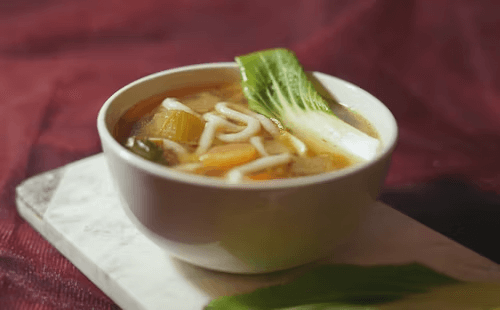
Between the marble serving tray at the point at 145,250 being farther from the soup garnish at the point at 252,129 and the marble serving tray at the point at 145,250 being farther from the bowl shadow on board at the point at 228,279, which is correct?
the soup garnish at the point at 252,129

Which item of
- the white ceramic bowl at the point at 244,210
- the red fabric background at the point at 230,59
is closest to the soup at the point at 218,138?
the white ceramic bowl at the point at 244,210

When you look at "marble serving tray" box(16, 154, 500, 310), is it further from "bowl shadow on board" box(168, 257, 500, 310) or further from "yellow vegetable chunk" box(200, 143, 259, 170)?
"yellow vegetable chunk" box(200, 143, 259, 170)

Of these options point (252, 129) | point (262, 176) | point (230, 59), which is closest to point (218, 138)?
point (252, 129)

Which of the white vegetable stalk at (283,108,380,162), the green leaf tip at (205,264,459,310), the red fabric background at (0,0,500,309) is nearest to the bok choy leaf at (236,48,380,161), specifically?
the white vegetable stalk at (283,108,380,162)

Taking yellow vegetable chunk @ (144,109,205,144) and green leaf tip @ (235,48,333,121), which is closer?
yellow vegetable chunk @ (144,109,205,144)

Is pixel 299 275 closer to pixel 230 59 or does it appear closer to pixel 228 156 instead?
pixel 228 156

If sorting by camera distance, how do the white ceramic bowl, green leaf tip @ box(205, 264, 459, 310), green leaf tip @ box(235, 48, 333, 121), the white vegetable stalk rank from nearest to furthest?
the white ceramic bowl → green leaf tip @ box(205, 264, 459, 310) → the white vegetable stalk → green leaf tip @ box(235, 48, 333, 121)

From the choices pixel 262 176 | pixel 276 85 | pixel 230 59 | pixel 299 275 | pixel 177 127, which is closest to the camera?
pixel 262 176

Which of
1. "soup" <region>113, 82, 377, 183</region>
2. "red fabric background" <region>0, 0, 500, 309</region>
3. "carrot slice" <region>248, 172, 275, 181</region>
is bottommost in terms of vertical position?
"red fabric background" <region>0, 0, 500, 309</region>
